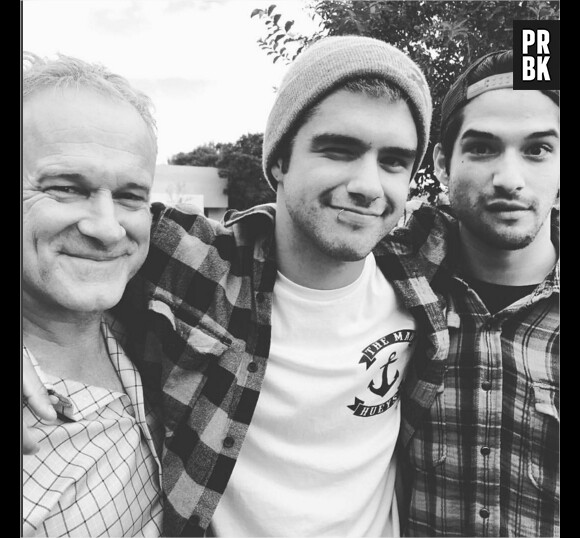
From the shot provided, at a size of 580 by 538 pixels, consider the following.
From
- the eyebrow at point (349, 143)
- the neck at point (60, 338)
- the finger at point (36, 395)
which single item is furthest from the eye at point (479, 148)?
the finger at point (36, 395)

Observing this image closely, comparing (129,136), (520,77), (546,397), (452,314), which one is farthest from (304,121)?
(546,397)

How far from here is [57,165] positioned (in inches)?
50.8

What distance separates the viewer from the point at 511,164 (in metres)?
1.67

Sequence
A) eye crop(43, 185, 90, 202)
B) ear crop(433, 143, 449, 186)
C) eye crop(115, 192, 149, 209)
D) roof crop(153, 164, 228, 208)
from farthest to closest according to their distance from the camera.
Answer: roof crop(153, 164, 228, 208) → ear crop(433, 143, 449, 186) → eye crop(115, 192, 149, 209) → eye crop(43, 185, 90, 202)

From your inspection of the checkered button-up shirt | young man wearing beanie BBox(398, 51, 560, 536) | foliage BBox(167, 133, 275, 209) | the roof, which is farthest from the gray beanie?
the roof

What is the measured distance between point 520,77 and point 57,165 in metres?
1.62

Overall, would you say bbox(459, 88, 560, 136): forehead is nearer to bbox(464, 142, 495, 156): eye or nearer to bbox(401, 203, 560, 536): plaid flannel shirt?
bbox(464, 142, 495, 156): eye

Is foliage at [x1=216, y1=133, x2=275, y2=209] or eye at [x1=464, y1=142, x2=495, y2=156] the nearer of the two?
eye at [x1=464, y1=142, x2=495, y2=156]

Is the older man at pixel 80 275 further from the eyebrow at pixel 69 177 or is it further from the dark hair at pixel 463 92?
the dark hair at pixel 463 92

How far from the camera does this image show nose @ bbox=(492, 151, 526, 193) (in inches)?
65.0

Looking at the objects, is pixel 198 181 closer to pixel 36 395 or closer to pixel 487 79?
pixel 487 79

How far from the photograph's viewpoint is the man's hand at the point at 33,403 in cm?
121

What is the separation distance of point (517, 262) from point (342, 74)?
981 mm

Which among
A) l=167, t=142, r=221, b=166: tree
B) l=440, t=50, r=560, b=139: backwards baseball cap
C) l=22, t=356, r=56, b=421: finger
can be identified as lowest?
l=22, t=356, r=56, b=421: finger
